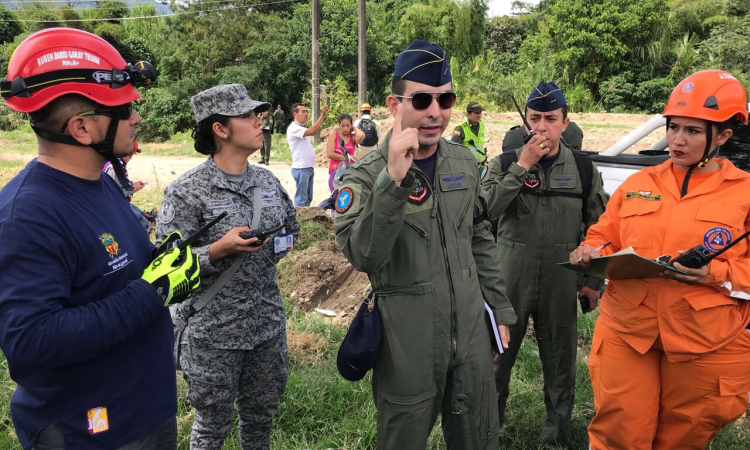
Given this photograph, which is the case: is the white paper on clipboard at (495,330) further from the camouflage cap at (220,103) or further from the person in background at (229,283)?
the camouflage cap at (220,103)

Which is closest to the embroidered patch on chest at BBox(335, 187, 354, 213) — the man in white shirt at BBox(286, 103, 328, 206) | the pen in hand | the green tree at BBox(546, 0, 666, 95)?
the pen in hand

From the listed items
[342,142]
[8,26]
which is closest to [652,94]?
[342,142]

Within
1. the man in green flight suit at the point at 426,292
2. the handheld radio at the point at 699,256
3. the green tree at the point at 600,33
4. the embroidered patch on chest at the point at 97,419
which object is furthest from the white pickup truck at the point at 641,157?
the green tree at the point at 600,33

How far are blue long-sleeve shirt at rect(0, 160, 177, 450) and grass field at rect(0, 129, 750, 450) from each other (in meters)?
1.57

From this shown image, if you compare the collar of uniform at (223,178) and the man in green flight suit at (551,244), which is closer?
the collar of uniform at (223,178)

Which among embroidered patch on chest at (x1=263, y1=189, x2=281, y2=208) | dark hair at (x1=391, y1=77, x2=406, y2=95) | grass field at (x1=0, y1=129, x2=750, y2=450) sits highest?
dark hair at (x1=391, y1=77, x2=406, y2=95)

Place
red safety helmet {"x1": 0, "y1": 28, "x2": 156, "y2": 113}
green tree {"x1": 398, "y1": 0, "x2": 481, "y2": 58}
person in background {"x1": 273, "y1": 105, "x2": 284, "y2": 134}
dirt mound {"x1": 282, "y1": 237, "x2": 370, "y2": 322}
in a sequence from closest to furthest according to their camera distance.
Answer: red safety helmet {"x1": 0, "y1": 28, "x2": 156, "y2": 113}
dirt mound {"x1": 282, "y1": 237, "x2": 370, "y2": 322}
person in background {"x1": 273, "y1": 105, "x2": 284, "y2": 134}
green tree {"x1": 398, "y1": 0, "x2": 481, "y2": 58}

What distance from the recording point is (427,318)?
2199 millimetres

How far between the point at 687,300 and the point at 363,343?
→ 1.43 meters

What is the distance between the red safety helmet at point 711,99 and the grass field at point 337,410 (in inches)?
82.0

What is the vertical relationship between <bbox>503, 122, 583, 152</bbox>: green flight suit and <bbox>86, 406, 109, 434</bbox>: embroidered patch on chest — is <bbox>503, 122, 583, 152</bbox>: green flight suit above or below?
above

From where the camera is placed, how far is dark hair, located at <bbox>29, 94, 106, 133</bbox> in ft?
5.58

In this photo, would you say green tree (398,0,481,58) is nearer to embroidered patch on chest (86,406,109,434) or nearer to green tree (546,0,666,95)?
green tree (546,0,666,95)

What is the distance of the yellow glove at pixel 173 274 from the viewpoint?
5.96 feet
